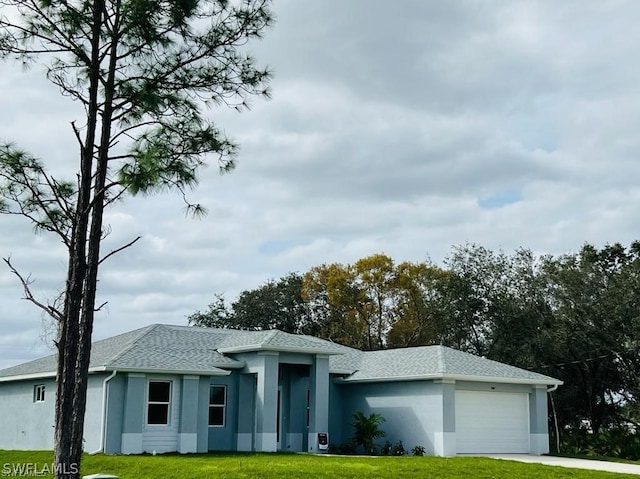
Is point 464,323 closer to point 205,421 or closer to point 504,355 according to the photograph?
point 504,355

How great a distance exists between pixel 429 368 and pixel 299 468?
9.77 m

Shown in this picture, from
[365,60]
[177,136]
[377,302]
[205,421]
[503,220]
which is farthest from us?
[377,302]

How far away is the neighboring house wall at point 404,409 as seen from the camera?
26.8 metres

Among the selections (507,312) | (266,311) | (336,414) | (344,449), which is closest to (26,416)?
(336,414)

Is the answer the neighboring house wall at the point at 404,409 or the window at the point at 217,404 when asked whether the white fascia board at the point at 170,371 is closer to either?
the window at the point at 217,404

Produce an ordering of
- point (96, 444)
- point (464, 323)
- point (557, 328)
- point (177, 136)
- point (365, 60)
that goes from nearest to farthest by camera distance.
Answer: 1. point (177, 136)
2. point (365, 60)
3. point (96, 444)
4. point (557, 328)
5. point (464, 323)

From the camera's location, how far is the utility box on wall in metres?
27.5

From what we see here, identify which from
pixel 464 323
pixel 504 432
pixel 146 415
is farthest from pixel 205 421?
pixel 464 323

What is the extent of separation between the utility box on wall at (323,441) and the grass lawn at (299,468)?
5322 millimetres

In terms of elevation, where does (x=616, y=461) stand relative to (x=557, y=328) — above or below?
below

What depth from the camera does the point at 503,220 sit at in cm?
3428

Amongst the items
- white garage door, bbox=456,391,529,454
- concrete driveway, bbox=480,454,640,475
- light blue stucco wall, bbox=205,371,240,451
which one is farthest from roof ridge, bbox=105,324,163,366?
concrete driveway, bbox=480,454,640,475

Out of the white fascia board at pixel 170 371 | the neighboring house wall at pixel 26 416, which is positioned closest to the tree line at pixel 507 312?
the white fascia board at pixel 170 371

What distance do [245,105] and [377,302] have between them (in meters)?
40.2
